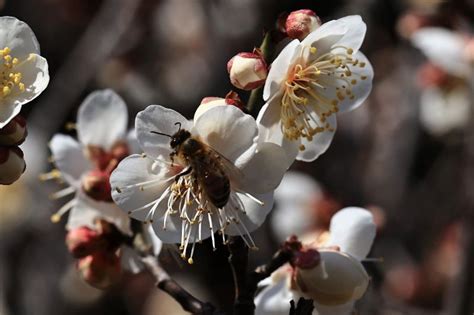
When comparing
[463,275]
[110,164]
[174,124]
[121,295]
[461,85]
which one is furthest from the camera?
[121,295]

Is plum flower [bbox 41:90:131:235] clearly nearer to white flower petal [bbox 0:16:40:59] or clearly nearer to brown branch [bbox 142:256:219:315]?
brown branch [bbox 142:256:219:315]

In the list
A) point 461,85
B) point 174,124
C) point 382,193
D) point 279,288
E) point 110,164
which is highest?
point 174,124

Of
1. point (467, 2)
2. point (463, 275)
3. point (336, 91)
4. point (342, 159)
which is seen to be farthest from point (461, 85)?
point (336, 91)

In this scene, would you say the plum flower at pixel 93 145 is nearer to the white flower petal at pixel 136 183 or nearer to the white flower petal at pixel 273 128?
the white flower petal at pixel 136 183

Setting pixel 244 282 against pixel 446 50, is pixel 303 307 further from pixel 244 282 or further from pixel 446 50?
pixel 446 50

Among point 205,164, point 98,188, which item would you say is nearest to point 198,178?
point 205,164

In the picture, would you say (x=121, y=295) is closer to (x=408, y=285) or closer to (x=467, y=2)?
(x=408, y=285)

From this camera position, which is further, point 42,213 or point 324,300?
point 42,213
